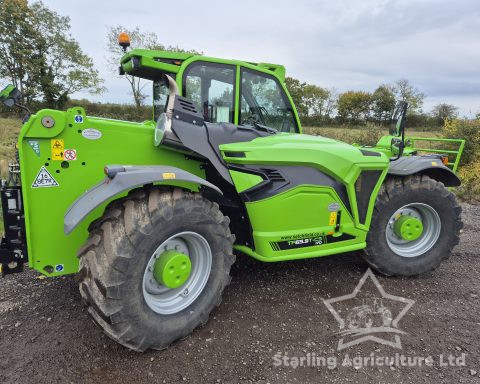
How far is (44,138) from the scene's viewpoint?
2453 millimetres

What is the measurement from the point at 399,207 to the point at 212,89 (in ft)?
7.72

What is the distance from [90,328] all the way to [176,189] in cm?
132

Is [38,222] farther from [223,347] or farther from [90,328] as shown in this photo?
[223,347]

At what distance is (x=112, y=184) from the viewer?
2.40 meters

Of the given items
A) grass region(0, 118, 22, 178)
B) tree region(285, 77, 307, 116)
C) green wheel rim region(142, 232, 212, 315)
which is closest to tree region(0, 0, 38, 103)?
grass region(0, 118, 22, 178)

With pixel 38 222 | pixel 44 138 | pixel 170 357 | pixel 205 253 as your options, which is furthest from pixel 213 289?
pixel 44 138

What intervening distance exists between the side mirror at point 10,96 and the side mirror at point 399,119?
11.4ft

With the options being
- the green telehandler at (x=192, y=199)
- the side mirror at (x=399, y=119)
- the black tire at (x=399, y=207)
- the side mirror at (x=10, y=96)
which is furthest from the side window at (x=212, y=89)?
the black tire at (x=399, y=207)

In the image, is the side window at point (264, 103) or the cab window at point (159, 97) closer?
the side window at point (264, 103)

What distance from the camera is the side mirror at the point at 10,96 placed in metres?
2.71

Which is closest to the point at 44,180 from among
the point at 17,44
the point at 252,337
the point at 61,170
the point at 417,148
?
the point at 61,170

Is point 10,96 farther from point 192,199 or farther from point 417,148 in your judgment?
point 417,148

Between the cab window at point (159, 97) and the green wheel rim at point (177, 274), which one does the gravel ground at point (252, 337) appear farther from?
the cab window at point (159, 97)

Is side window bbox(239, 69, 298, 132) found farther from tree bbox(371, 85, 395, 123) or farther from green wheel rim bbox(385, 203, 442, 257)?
green wheel rim bbox(385, 203, 442, 257)
